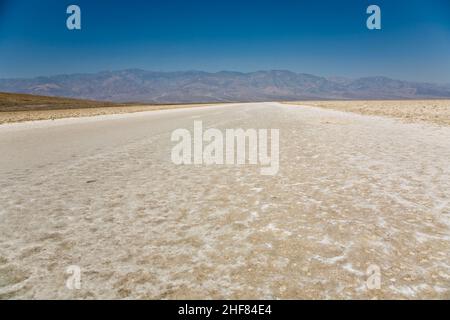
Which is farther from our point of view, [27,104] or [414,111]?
[27,104]

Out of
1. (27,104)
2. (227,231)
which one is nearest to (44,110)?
(27,104)

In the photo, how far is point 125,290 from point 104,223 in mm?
1854

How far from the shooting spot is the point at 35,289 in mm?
2900

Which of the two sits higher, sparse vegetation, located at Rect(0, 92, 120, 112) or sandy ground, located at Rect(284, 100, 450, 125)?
sparse vegetation, located at Rect(0, 92, 120, 112)

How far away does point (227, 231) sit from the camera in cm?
420

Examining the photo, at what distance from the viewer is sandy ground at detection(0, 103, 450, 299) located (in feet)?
9.72
